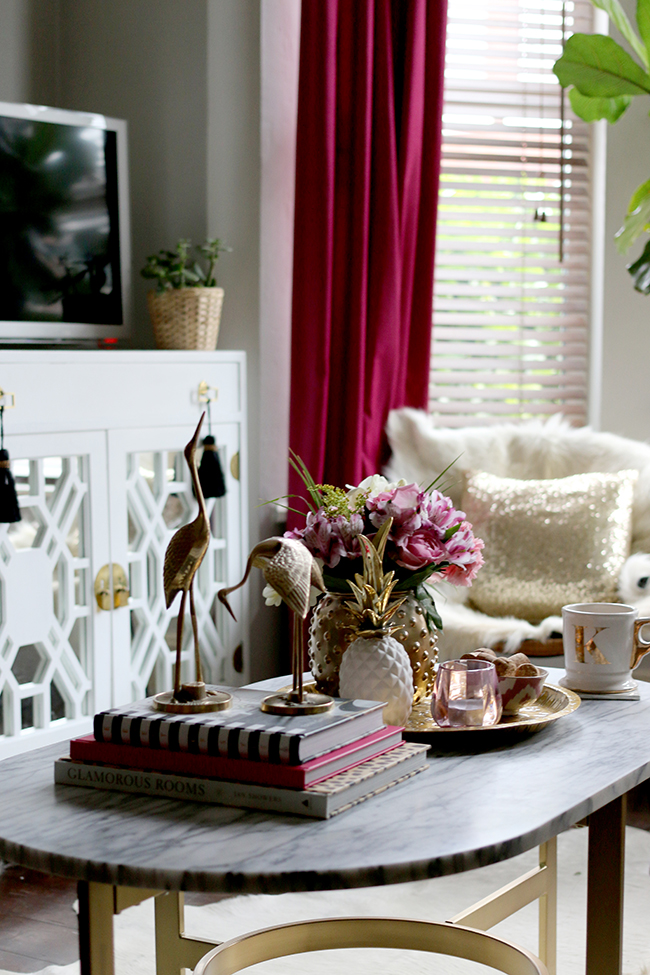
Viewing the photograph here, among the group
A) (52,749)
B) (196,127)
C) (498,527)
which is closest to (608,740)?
(52,749)

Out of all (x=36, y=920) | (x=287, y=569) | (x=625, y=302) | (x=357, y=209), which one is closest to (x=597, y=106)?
(x=625, y=302)

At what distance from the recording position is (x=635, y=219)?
2.98m

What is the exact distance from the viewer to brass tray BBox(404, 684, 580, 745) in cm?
129

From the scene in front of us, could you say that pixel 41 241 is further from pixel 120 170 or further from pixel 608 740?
pixel 608 740

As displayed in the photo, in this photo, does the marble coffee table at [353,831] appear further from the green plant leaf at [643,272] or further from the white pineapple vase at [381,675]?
the green plant leaf at [643,272]

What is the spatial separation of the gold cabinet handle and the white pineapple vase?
53.2 inches

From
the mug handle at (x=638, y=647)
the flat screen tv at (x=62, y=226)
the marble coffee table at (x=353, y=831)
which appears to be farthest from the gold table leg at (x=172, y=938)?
the flat screen tv at (x=62, y=226)

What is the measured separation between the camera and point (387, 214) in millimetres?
3074

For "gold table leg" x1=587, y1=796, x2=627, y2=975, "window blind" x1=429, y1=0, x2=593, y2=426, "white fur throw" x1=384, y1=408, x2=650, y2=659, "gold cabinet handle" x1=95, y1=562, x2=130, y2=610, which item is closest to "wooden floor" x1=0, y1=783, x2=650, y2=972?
"gold cabinet handle" x1=95, y1=562, x2=130, y2=610

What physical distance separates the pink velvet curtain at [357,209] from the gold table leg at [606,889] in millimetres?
1890

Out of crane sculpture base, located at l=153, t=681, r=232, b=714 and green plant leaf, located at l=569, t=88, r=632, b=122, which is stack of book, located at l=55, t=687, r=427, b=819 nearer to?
crane sculpture base, located at l=153, t=681, r=232, b=714

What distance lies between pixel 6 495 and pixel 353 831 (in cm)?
149

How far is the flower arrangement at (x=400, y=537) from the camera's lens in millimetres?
1442

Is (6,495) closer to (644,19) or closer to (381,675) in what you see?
(381,675)
